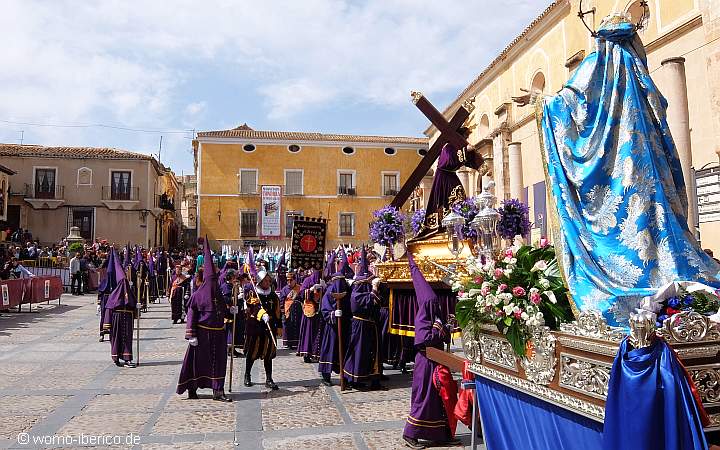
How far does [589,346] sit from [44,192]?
4199 centimetres

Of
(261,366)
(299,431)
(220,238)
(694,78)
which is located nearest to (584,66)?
(299,431)

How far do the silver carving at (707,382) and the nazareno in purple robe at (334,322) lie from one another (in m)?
6.07

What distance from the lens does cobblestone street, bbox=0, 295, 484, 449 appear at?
18.5 feet

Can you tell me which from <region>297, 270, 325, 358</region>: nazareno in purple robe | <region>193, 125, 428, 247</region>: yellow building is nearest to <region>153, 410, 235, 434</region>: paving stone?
<region>297, 270, 325, 358</region>: nazareno in purple robe

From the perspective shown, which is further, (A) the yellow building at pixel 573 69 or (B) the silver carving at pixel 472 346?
(A) the yellow building at pixel 573 69

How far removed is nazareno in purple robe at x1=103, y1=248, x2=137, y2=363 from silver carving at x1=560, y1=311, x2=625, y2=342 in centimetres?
884

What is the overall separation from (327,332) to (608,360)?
6.36 m

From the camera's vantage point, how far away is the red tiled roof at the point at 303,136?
41.8m

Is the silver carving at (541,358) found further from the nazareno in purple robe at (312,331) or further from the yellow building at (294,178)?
the yellow building at (294,178)

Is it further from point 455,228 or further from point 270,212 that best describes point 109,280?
point 270,212

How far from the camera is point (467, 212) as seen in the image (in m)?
7.04

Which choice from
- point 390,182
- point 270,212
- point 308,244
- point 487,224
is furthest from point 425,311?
point 390,182

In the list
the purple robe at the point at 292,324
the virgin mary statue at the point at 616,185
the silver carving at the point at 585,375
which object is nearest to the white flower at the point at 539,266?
the virgin mary statue at the point at 616,185

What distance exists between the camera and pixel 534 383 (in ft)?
10.3
